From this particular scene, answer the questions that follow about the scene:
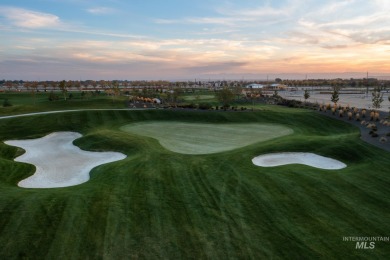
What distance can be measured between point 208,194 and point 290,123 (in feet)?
115

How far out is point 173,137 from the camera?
40.0m

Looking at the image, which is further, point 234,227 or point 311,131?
point 311,131

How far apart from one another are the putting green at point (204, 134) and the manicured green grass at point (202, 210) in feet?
17.5

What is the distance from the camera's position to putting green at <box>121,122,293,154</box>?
34.3 m

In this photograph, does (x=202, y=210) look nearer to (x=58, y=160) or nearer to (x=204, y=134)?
(x=58, y=160)

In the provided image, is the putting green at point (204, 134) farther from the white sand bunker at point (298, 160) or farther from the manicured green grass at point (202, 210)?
the manicured green grass at point (202, 210)

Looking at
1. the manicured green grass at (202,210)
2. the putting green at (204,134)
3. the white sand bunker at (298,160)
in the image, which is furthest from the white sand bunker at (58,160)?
the white sand bunker at (298,160)

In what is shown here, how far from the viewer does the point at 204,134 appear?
4219 cm

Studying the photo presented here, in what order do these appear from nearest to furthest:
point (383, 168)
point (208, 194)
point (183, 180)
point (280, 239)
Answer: point (280, 239) → point (208, 194) → point (183, 180) → point (383, 168)

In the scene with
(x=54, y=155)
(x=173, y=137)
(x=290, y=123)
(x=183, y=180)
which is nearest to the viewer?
(x=183, y=180)

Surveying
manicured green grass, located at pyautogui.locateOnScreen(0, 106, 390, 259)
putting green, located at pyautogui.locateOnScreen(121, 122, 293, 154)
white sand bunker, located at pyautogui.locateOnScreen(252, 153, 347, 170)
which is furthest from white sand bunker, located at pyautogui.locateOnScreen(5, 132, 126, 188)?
white sand bunker, located at pyautogui.locateOnScreen(252, 153, 347, 170)

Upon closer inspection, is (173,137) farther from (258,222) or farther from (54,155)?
(258,222)

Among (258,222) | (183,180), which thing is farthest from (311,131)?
(258,222)

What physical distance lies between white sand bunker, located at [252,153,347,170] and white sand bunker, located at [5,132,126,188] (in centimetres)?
1371
